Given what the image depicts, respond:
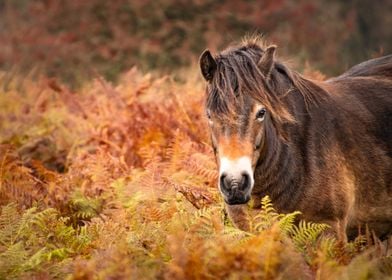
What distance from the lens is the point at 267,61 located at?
17.2 ft

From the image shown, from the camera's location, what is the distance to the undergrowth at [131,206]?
13.7 feet

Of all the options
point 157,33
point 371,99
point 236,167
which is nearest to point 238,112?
point 236,167

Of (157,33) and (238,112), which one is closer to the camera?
(238,112)

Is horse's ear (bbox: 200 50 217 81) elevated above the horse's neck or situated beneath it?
elevated above

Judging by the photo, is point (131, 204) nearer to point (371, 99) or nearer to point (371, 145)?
point (371, 145)

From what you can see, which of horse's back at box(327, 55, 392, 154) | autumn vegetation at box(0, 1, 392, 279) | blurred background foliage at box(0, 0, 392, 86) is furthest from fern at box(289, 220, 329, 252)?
blurred background foliage at box(0, 0, 392, 86)

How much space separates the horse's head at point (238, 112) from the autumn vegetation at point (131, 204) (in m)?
0.33

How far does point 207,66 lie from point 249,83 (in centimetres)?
36

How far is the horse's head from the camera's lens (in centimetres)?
464

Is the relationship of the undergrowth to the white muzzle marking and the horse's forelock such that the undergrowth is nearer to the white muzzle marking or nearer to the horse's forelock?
the white muzzle marking

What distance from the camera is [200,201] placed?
6.10m

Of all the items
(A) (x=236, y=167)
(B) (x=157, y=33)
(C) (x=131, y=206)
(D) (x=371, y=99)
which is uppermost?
(B) (x=157, y=33)

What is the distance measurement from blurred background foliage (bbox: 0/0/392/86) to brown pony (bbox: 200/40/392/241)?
1128cm

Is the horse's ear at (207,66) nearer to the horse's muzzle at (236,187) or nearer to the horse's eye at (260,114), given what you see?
the horse's eye at (260,114)
